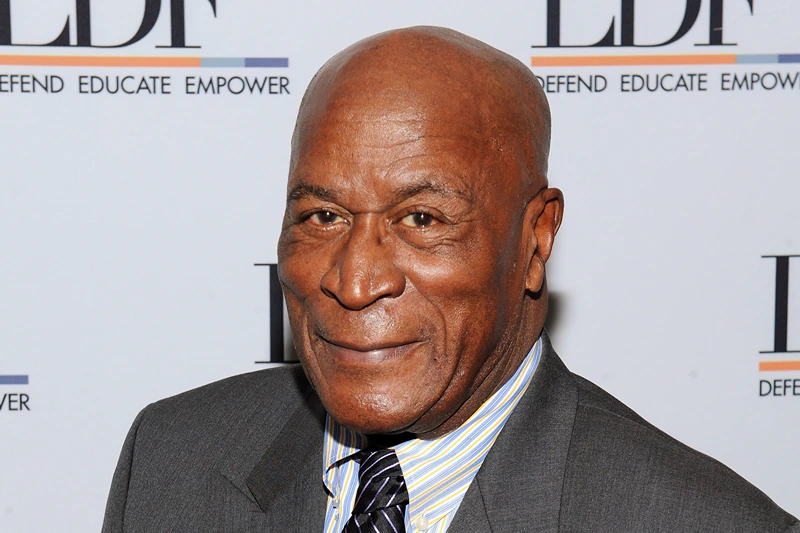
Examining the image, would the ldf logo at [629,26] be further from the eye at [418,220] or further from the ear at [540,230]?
the eye at [418,220]

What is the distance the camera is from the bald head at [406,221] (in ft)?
3.62

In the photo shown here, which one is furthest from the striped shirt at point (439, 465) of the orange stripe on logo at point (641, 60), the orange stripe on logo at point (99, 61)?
the orange stripe on logo at point (99, 61)

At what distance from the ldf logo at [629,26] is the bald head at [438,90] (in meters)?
0.80

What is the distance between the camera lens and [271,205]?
1981mm

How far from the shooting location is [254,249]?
199cm

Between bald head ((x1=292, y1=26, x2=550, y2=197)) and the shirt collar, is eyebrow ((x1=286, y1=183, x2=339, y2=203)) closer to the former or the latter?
bald head ((x1=292, y1=26, x2=550, y2=197))

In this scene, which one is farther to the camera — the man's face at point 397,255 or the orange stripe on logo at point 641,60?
the orange stripe on logo at point 641,60

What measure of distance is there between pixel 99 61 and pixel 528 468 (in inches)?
47.7

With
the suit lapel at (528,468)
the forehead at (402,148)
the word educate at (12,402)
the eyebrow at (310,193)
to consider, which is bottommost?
the word educate at (12,402)

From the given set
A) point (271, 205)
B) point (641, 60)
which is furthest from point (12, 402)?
point (641, 60)

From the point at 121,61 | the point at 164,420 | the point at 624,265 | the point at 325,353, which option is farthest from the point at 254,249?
the point at 325,353

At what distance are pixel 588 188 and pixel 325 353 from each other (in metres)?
0.99

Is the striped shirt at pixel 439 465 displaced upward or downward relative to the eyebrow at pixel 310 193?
downward

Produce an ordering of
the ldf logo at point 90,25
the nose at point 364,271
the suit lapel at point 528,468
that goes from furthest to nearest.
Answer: the ldf logo at point 90,25 < the suit lapel at point 528,468 < the nose at point 364,271
